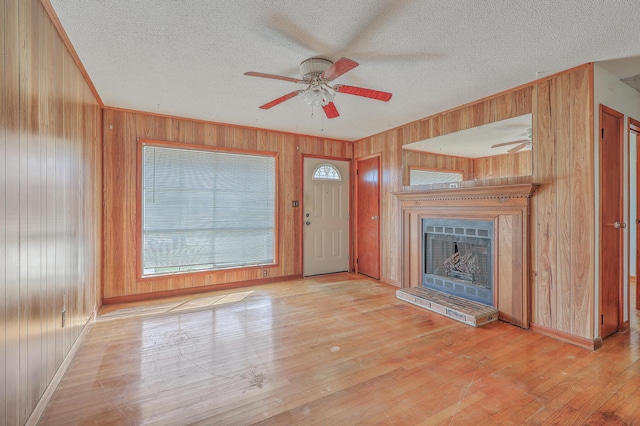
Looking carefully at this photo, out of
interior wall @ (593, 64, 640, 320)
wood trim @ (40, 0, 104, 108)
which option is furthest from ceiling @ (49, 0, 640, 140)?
interior wall @ (593, 64, 640, 320)

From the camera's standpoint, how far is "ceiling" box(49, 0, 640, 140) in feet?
6.25

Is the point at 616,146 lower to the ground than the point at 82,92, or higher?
lower

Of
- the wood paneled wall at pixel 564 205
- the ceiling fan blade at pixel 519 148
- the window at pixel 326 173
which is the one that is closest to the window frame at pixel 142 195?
the window at pixel 326 173

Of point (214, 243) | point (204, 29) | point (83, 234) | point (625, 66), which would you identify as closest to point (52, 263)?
point (83, 234)

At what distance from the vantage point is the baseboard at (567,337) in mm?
2547

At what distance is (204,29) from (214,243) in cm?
302

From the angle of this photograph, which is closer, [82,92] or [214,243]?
[82,92]

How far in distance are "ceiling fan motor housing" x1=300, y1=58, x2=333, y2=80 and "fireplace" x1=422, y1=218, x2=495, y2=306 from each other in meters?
2.45

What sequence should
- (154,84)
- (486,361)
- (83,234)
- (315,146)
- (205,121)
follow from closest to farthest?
(486,361), (83,234), (154,84), (205,121), (315,146)

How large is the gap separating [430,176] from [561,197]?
5.24 feet

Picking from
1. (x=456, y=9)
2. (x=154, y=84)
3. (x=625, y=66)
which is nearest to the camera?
(x=456, y=9)

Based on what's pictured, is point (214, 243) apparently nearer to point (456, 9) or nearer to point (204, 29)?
point (204, 29)

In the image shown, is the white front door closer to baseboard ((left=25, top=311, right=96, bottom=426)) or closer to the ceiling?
the ceiling

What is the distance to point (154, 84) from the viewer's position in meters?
3.06
